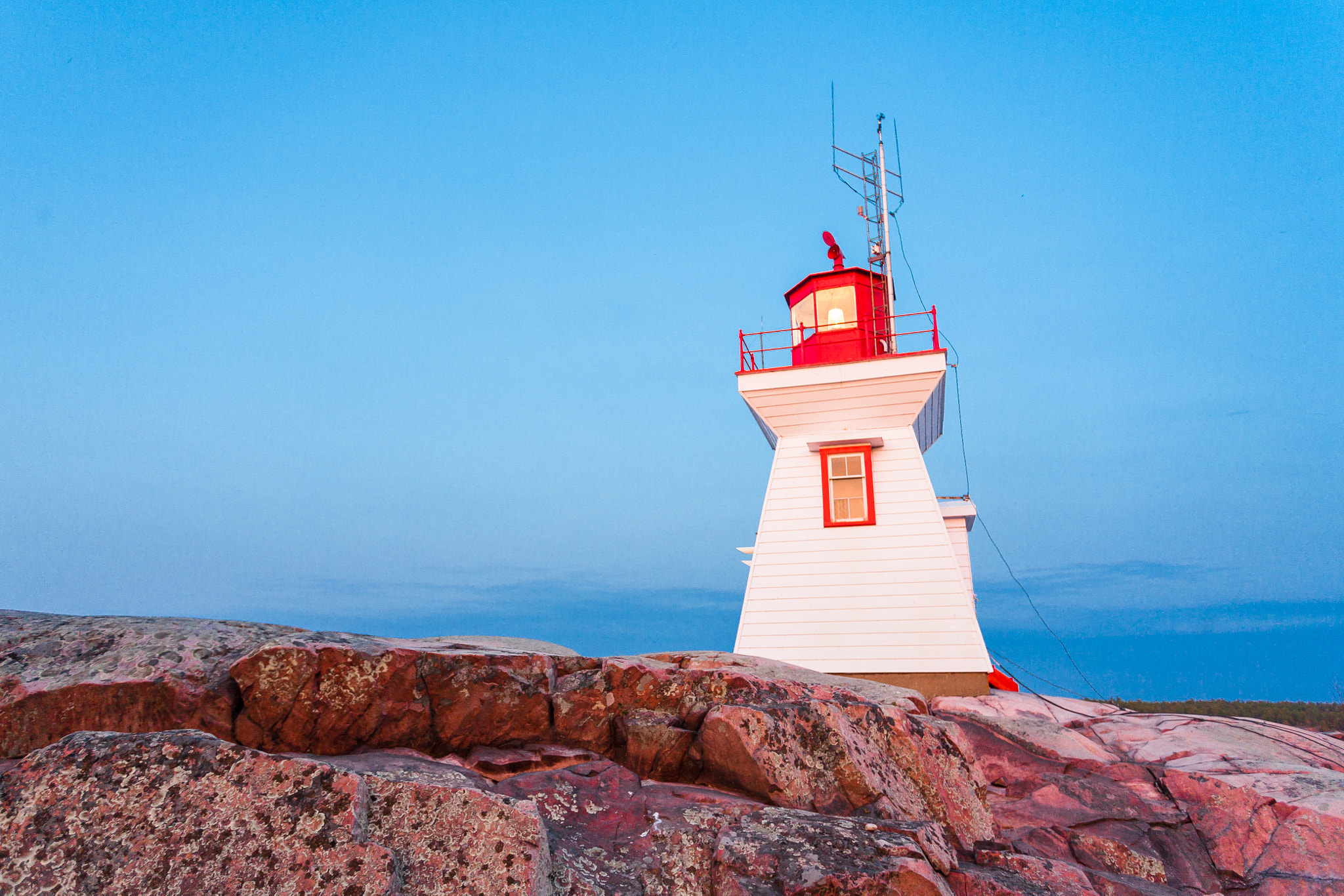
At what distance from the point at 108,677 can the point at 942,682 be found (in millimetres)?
12492

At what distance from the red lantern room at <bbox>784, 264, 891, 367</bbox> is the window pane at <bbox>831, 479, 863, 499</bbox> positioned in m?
3.11

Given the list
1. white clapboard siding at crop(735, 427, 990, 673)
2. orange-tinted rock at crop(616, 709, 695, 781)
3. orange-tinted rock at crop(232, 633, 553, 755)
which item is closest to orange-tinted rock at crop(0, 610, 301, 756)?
orange-tinted rock at crop(232, 633, 553, 755)

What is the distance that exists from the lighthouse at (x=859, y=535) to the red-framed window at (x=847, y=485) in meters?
0.02

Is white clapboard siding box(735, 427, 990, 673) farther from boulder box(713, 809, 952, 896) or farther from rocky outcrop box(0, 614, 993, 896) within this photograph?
boulder box(713, 809, 952, 896)

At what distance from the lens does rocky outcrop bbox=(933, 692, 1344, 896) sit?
614cm

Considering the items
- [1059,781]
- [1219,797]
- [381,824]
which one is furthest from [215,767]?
[1219,797]

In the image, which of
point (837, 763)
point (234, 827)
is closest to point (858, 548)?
point (837, 763)

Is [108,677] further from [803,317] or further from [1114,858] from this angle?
[803,317]

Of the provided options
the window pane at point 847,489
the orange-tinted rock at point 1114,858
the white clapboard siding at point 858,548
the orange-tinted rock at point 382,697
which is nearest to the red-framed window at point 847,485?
the window pane at point 847,489

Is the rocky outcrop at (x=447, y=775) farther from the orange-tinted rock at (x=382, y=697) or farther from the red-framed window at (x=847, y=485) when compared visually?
the red-framed window at (x=847, y=485)

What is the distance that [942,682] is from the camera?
13664 millimetres

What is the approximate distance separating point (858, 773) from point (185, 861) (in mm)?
3914

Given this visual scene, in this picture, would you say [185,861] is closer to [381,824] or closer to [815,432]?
[381,824]

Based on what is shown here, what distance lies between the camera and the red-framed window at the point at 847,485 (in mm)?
15062
